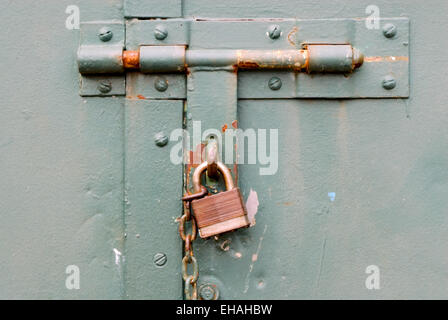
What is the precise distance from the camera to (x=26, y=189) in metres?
0.99

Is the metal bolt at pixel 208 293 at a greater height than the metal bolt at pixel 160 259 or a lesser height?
lesser

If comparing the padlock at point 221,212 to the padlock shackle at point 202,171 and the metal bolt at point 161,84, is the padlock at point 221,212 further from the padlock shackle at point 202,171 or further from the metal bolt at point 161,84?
the metal bolt at point 161,84

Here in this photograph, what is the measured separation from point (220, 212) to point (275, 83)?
0.27 m

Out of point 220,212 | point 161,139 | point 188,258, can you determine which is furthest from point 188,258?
point 161,139

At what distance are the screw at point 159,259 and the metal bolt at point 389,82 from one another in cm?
54

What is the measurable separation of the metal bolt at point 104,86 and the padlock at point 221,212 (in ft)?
0.89

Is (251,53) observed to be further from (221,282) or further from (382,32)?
(221,282)

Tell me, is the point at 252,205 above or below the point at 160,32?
below

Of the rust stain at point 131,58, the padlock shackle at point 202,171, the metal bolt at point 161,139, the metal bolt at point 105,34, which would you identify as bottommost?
the padlock shackle at point 202,171

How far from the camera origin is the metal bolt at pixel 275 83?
0.97 m

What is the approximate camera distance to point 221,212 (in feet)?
2.95

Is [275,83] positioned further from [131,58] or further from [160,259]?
[160,259]

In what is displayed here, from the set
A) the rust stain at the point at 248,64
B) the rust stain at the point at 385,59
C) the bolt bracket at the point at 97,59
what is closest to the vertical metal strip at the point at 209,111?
the rust stain at the point at 248,64

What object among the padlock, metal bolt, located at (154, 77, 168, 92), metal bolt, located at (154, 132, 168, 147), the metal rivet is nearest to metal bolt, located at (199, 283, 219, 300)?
the padlock
